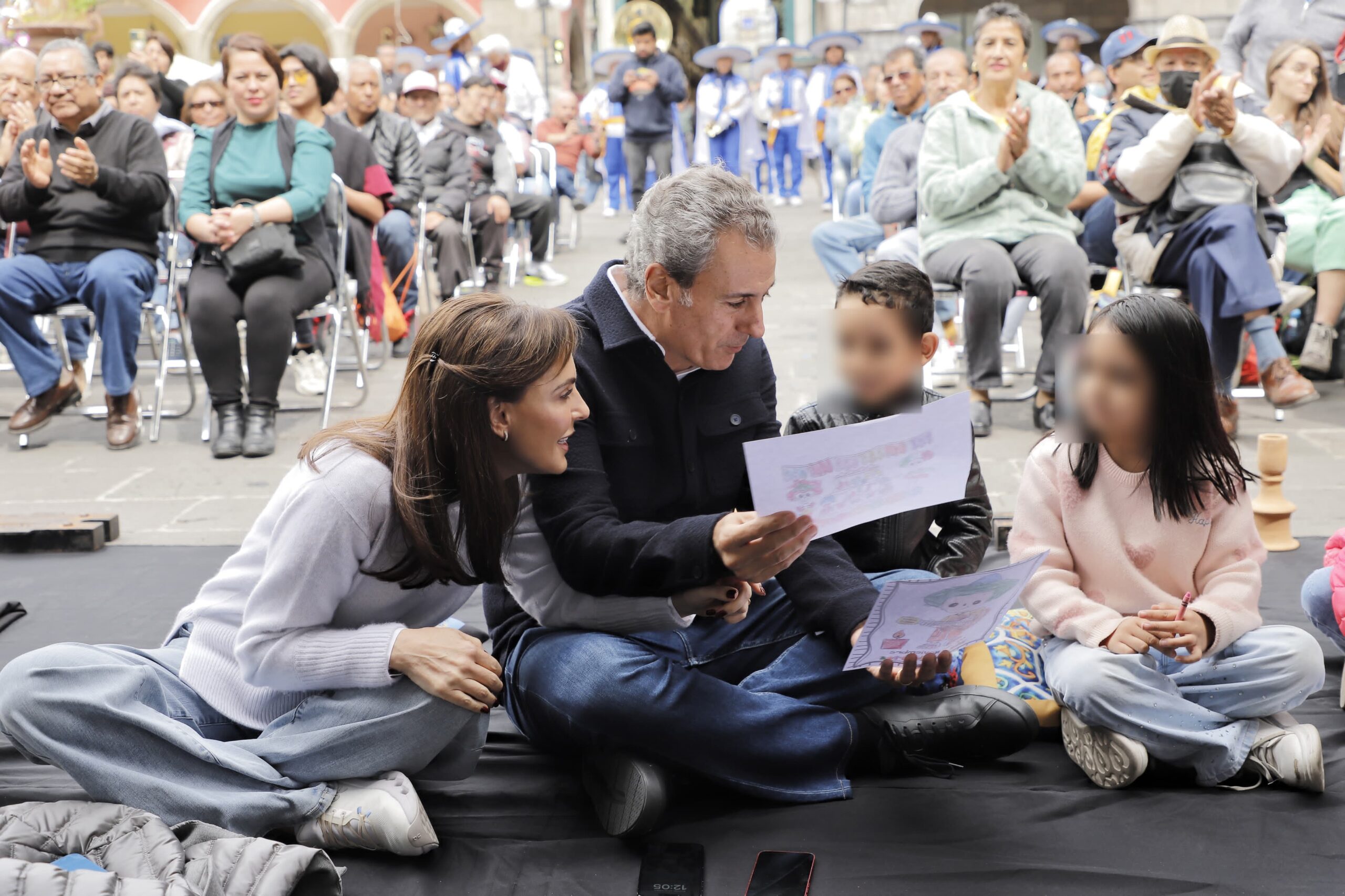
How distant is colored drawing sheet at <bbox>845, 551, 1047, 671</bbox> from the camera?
198cm

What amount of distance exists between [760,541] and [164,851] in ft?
3.24

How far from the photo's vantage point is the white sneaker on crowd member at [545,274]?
9719 mm

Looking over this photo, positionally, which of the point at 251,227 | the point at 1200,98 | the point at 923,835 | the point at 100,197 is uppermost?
the point at 1200,98

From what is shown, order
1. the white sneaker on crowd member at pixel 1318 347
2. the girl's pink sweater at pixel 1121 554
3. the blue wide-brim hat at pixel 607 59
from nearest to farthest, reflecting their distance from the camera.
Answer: the girl's pink sweater at pixel 1121 554 → the white sneaker on crowd member at pixel 1318 347 → the blue wide-brim hat at pixel 607 59

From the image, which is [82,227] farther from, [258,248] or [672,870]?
[672,870]

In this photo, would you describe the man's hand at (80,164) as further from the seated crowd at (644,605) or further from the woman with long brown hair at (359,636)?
the woman with long brown hair at (359,636)

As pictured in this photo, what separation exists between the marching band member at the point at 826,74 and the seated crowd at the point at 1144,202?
943 centimetres

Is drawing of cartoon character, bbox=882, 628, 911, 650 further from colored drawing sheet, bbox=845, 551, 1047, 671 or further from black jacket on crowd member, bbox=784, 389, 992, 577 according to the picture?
black jacket on crowd member, bbox=784, 389, 992, 577

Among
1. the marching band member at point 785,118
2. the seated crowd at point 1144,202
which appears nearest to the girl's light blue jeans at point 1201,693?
the seated crowd at point 1144,202

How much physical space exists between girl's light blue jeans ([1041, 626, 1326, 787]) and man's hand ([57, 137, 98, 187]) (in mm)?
4462

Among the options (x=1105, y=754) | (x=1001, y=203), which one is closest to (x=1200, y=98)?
(x=1001, y=203)

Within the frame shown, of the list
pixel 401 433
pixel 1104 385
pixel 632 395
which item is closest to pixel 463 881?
pixel 401 433

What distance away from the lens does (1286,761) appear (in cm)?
233

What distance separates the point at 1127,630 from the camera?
2.36 metres
